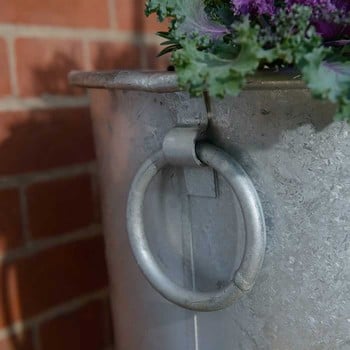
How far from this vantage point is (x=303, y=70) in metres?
0.32

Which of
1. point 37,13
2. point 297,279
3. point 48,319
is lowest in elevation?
point 48,319

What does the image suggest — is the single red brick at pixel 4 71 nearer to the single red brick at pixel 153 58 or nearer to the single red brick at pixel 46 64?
the single red brick at pixel 46 64

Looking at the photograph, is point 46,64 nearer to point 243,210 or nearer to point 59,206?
point 59,206

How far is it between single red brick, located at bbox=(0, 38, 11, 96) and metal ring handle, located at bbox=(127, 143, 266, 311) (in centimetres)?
25

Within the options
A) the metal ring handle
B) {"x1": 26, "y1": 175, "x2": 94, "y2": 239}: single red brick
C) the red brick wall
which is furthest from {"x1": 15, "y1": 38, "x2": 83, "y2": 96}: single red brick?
the metal ring handle

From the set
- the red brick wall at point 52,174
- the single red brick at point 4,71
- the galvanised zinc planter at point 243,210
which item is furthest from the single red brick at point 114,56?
the galvanised zinc planter at point 243,210

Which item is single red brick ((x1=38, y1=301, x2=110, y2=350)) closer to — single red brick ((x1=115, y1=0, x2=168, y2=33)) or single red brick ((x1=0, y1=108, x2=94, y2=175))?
single red brick ((x1=0, y1=108, x2=94, y2=175))

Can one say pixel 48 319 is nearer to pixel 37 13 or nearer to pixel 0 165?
pixel 0 165

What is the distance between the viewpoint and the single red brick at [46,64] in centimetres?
62

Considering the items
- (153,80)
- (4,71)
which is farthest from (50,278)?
(153,80)

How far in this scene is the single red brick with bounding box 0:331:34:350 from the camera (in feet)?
2.05

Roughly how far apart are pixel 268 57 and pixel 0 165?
378mm

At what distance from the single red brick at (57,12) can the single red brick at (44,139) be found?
10cm

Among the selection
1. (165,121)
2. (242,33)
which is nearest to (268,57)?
(242,33)
